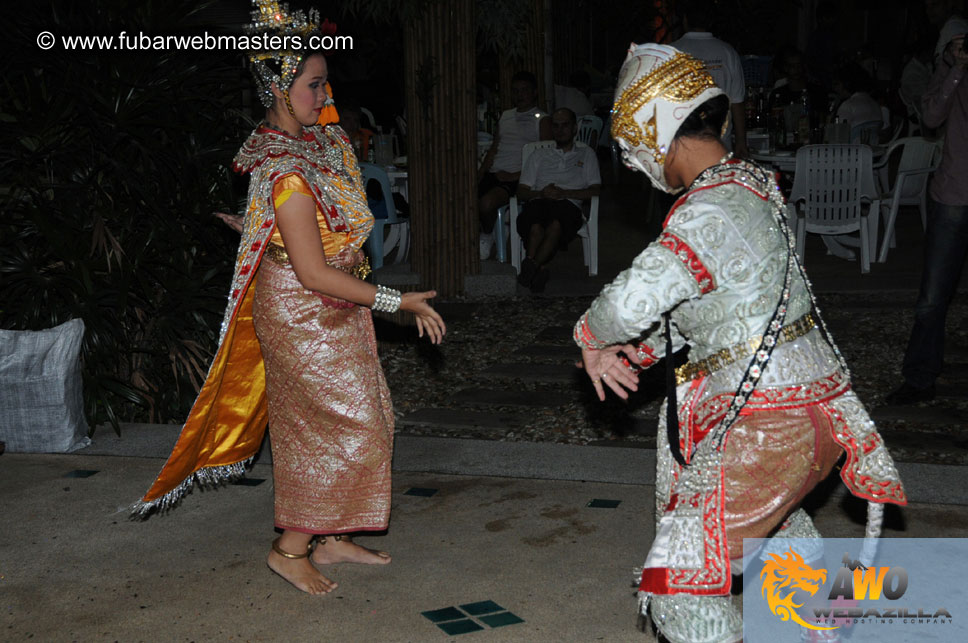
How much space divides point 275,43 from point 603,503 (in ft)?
7.21

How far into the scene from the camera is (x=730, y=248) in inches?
96.2

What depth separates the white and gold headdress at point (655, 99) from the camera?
8.19ft

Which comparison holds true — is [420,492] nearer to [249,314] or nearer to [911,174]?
[249,314]

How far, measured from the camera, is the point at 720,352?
8.36 feet

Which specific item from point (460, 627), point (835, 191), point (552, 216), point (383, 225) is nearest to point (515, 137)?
point (552, 216)

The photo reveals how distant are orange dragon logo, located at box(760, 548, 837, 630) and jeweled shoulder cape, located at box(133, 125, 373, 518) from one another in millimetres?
1729

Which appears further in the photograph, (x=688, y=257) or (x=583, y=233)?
(x=583, y=233)

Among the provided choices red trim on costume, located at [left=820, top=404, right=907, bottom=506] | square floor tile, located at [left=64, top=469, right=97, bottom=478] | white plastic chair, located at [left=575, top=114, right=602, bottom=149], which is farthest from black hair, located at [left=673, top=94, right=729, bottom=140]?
white plastic chair, located at [left=575, top=114, right=602, bottom=149]

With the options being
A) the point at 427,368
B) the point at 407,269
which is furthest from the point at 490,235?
the point at 427,368

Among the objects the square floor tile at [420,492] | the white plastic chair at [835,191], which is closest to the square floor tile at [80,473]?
the square floor tile at [420,492]

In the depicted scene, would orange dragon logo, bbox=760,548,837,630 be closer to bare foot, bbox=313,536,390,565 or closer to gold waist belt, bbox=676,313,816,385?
gold waist belt, bbox=676,313,816,385

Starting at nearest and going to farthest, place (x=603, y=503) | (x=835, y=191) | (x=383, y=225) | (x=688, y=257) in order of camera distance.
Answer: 1. (x=688, y=257)
2. (x=603, y=503)
3. (x=835, y=191)
4. (x=383, y=225)

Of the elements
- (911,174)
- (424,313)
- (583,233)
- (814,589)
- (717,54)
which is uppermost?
(717,54)

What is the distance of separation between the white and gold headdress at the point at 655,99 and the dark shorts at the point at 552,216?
244 inches
